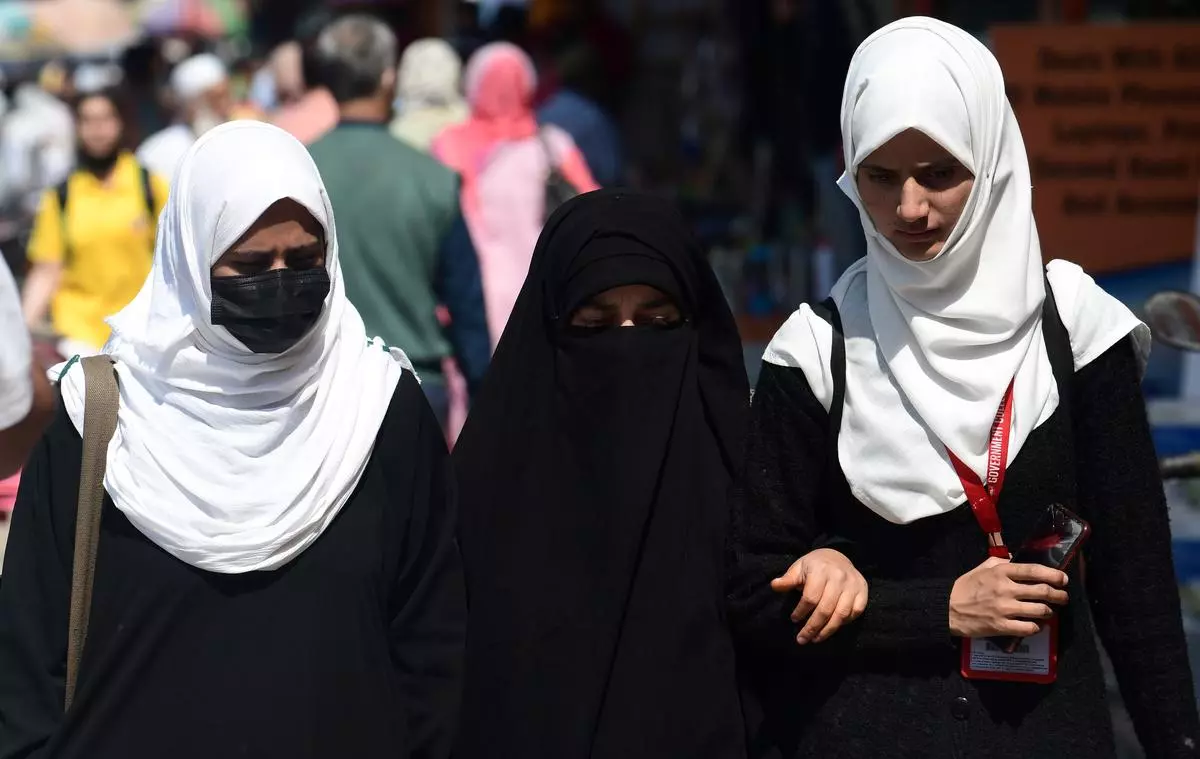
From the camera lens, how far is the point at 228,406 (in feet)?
9.21

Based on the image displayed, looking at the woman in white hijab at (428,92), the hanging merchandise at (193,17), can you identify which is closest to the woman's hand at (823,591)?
the woman in white hijab at (428,92)

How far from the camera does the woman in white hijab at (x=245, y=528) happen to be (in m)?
2.69

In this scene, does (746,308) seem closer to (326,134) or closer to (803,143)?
(803,143)

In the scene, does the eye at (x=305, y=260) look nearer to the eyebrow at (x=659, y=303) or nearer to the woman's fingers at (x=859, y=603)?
the eyebrow at (x=659, y=303)

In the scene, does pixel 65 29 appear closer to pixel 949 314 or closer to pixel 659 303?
pixel 659 303

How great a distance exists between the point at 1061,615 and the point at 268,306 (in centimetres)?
124

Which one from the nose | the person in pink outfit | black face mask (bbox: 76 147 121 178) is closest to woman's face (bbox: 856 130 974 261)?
the nose

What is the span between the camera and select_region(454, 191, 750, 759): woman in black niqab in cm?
283

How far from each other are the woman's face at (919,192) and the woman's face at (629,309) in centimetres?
53

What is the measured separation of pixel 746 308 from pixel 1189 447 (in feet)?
10.8

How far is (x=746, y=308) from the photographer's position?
7.98m

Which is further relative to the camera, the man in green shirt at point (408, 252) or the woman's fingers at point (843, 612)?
the man in green shirt at point (408, 252)

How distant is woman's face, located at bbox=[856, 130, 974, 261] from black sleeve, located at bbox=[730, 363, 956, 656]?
0.26 m

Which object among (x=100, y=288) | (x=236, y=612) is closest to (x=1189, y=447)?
(x=236, y=612)
